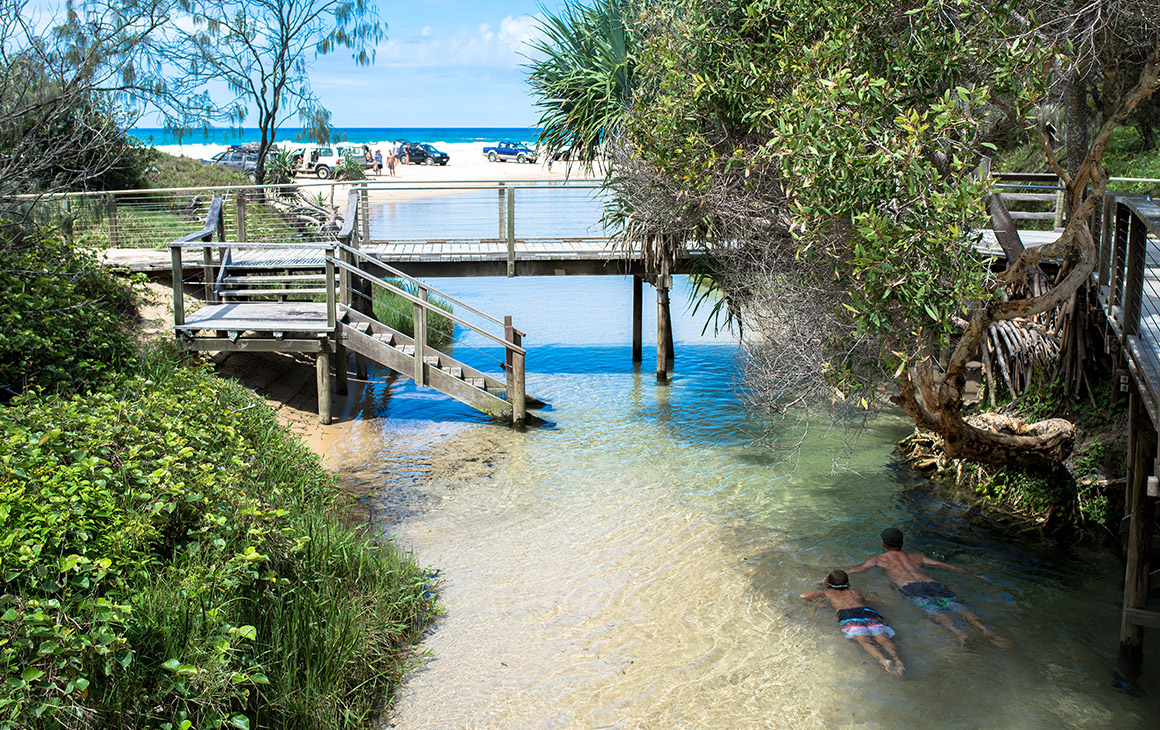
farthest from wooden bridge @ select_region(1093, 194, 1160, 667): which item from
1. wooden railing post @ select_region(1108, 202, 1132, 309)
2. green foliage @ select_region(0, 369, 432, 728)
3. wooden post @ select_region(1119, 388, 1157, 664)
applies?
green foliage @ select_region(0, 369, 432, 728)

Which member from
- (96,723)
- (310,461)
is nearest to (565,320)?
(310,461)

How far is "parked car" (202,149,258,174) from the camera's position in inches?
1512

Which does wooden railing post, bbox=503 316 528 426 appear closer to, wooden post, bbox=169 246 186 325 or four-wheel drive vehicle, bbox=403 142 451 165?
wooden post, bbox=169 246 186 325

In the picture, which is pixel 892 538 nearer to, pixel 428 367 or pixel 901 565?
pixel 901 565

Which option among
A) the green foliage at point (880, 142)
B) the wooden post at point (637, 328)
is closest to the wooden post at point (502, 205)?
the wooden post at point (637, 328)

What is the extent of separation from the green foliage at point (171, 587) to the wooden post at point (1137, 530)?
5.54 meters

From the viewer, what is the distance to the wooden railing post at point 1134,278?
6762 millimetres

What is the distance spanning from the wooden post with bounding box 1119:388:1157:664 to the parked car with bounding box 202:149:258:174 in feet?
116

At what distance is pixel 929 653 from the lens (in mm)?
7363

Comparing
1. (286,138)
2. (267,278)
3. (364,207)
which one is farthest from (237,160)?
(286,138)

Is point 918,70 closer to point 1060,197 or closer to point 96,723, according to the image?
point 96,723

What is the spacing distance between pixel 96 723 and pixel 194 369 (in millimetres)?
7988

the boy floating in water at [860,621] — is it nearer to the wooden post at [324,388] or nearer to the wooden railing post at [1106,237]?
the wooden railing post at [1106,237]

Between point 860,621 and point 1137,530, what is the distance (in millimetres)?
2213
